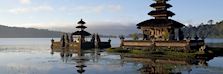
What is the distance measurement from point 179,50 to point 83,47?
108 feet

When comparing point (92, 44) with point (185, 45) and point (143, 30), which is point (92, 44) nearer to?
point (143, 30)

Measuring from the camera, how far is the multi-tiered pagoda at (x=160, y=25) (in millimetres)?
69000

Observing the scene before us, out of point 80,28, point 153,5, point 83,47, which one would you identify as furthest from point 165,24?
point 80,28

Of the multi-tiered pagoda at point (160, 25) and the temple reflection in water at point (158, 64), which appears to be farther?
the multi-tiered pagoda at point (160, 25)

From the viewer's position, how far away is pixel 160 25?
6900 cm

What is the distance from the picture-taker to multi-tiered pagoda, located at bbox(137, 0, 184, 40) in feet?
226

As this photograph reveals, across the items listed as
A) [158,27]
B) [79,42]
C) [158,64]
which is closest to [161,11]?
[158,27]

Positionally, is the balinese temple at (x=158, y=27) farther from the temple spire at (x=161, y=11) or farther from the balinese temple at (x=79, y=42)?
the balinese temple at (x=79, y=42)

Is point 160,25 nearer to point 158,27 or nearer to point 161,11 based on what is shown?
point 158,27

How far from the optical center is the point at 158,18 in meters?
72.4

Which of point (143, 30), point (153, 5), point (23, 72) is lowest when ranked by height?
point (23, 72)

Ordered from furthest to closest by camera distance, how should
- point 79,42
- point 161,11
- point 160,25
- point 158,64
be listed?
point 79,42, point 161,11, point 160,25, point 158,64

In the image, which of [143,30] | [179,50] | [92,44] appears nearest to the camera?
[179,50]

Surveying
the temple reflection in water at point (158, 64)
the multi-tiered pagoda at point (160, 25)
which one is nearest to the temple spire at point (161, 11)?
the multi-tiered pagoda at point (160, 25)
